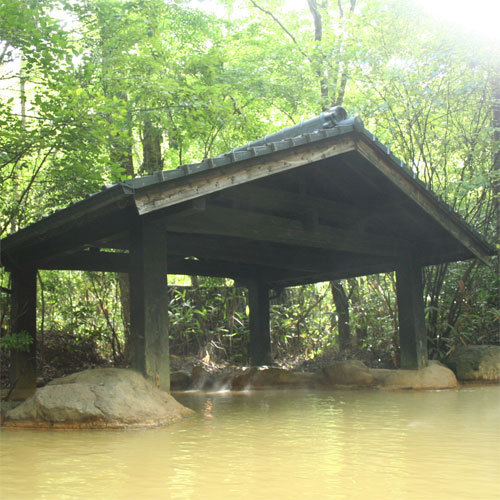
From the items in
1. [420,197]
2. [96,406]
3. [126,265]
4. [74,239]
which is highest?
[420,197]

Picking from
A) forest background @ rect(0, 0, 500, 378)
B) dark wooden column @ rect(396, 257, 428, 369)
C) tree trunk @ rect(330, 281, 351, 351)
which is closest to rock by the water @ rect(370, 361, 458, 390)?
dark wooden column @ rect(396, 257, 428, 369)

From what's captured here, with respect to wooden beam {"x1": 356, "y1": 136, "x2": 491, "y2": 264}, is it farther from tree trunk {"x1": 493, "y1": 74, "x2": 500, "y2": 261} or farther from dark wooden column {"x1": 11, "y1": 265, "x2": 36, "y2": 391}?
dark wooden column {"x1": 11, "y1": 265, "x2": 36, "y2": 391}

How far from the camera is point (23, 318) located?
757cm

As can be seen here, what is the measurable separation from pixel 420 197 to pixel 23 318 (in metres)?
5.94

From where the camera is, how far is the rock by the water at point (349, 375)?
9016 millimetres

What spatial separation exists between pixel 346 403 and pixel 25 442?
399 cm

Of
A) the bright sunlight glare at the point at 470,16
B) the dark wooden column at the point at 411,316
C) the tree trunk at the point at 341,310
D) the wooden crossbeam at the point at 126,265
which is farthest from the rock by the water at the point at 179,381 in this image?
the bright sunlight glare at the point at 470,16

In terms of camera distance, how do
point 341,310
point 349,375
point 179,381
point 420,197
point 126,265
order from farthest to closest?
1. point 341,310
2. point 179,381
3. point 349,375
4. point 126,265
5. point 420,197

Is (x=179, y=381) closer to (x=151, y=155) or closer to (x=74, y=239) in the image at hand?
(x=74, y=239)

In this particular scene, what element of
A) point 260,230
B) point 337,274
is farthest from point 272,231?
point 337,274

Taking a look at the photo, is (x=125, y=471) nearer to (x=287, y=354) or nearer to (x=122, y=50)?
(x=122, y=50)

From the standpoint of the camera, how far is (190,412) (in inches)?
234

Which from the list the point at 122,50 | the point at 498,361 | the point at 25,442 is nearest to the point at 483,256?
the point at 498,361

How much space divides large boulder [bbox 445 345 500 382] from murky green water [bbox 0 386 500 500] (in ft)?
11.1
